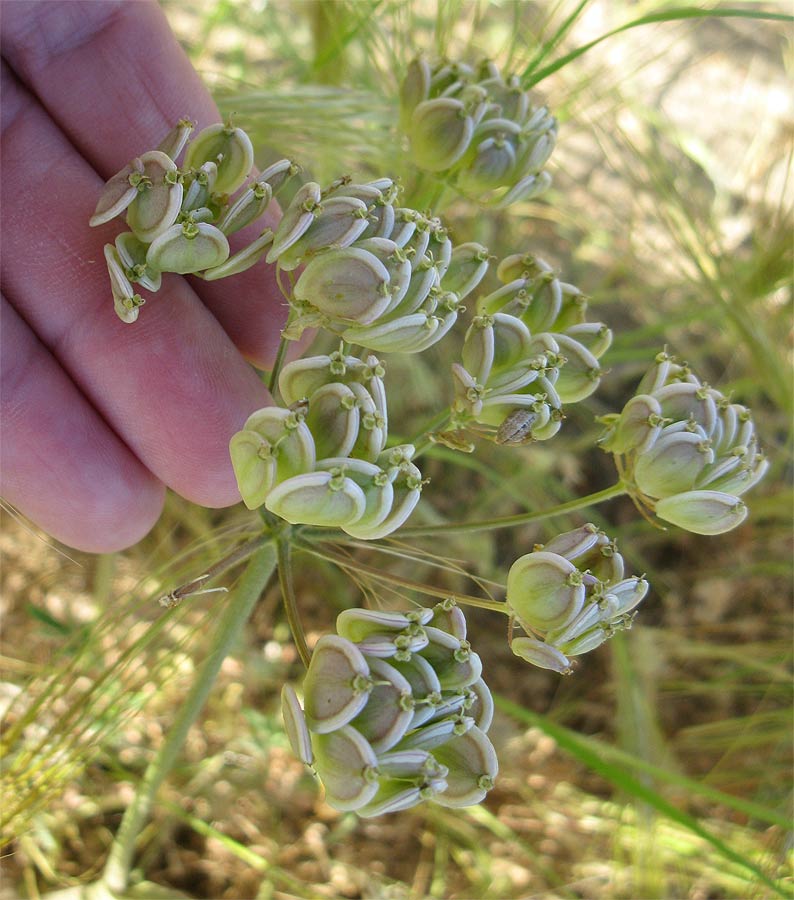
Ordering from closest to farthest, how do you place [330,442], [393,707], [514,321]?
[393,707] < [330,442] < [514,321]

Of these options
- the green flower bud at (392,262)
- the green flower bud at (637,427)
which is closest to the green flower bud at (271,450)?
the green flower bud at (392,262)

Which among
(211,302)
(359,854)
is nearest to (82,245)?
(211,302)

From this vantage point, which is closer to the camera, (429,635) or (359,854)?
(429,635)

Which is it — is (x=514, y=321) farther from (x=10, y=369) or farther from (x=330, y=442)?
(x=10, y=369)

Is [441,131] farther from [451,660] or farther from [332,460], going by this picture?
[451,660]

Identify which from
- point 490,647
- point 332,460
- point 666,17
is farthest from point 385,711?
point 490,647

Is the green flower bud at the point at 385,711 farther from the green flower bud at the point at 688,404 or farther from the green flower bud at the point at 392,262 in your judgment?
the green flower bud at the point at 688,404
